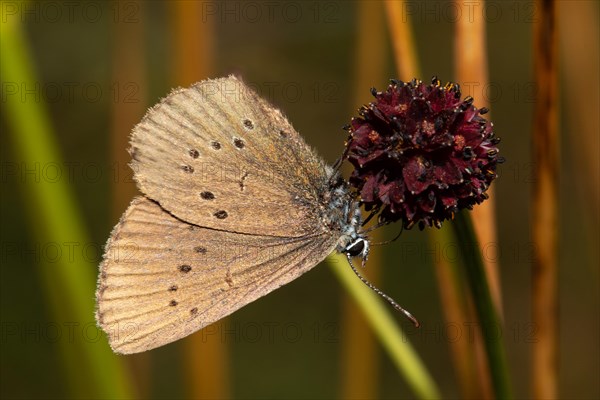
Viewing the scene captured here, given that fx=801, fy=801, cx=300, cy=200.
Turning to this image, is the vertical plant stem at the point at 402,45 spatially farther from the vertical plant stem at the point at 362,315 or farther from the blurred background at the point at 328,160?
the blurred background at the point at 328,160

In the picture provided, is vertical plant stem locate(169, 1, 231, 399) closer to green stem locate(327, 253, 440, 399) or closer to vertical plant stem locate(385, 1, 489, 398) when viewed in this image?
vertical plant stem locate(385, 1, 489, 398)

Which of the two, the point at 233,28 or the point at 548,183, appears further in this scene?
the point at 233,28

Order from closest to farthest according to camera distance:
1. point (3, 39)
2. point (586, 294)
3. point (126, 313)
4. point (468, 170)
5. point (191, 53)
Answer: point (468, 170) < point (3, 39) < point (126, 313) < point (191, 53) < point (586, 294)

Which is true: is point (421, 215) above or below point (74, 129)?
below

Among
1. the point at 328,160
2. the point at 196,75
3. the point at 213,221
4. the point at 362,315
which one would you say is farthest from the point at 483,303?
the point at 328,160

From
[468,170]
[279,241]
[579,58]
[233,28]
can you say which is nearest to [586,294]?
[579,58]

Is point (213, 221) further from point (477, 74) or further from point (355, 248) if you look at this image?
point (477, 74)

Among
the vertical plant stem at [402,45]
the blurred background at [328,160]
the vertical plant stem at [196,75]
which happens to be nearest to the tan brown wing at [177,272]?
the vertical plant stem at [402,45]

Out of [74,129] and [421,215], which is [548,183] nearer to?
[421,215]
